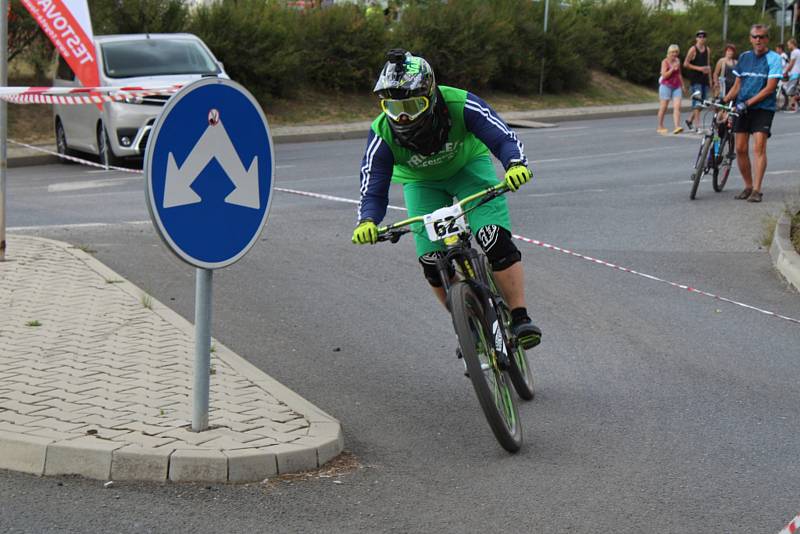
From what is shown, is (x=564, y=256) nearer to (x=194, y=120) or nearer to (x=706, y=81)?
(x=194, y=120)

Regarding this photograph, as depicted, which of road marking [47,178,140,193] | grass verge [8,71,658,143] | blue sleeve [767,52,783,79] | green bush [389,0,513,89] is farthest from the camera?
green bush [389,0,513,89]

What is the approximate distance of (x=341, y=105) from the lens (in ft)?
95.8

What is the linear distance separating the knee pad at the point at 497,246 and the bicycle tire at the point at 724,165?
9.27 meters

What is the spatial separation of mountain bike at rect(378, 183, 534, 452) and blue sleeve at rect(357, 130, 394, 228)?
0.23 meters

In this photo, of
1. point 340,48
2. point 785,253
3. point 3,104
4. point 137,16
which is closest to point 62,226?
point 3,104

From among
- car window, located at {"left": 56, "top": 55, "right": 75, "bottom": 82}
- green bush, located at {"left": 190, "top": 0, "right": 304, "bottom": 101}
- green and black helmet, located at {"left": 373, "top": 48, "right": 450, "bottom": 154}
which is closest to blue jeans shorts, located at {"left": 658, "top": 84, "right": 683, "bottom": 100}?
green bush, located at {"left": 190, "top": 0, "right": 304, "bottom": 101}

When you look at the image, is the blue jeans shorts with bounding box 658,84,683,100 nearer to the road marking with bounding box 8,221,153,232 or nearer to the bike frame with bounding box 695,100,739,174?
the bike frame with bounding box 695,100,739,174

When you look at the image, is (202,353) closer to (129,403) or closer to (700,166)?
(129,403)

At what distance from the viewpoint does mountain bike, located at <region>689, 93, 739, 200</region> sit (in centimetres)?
1466

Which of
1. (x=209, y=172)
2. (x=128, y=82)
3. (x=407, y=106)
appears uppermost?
(x=407, y=106)

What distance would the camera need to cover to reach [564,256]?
1106 cm

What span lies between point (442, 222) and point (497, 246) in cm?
55

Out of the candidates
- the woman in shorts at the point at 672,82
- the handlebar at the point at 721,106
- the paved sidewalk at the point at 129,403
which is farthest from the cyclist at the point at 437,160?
the woman in shorts at the point at 672,82

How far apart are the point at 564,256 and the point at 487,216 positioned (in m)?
4.87
